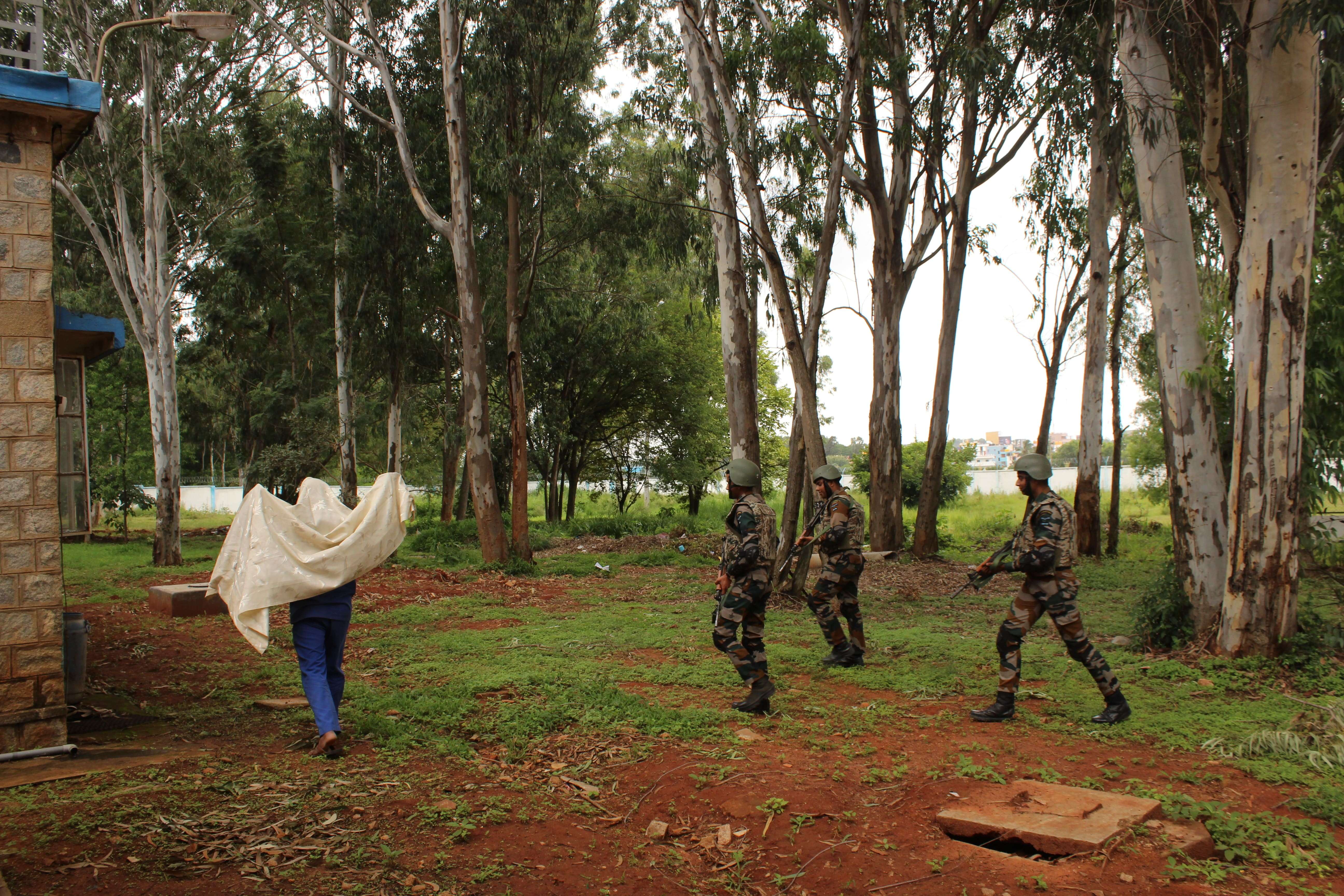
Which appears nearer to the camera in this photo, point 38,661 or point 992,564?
point 38,661

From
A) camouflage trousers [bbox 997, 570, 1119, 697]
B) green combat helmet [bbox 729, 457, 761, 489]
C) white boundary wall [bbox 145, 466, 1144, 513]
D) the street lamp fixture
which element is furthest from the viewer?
white boundary wall [bbox 145, 466, 1144, 513]

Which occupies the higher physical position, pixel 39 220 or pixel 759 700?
pixel 39 220

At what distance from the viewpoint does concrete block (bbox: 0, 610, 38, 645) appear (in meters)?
5.55

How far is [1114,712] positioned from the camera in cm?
639

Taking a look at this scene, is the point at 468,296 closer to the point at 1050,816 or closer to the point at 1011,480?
the point at 1050,816

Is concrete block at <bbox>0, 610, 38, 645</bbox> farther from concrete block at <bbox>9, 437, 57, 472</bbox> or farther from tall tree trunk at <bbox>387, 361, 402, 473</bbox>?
tall tree trunk at <bbox>387, 361, 402, 473</bbox>

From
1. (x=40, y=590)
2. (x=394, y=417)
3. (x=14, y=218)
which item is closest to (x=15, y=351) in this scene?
(x=14, y=218)

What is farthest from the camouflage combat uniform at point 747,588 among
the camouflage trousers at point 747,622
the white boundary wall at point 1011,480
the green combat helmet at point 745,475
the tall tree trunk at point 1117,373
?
the white boundary wall at point 1011,480

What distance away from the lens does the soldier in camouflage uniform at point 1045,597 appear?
20.5 feet

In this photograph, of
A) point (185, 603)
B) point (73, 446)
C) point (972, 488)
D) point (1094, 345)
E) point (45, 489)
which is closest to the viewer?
point (45, 489)

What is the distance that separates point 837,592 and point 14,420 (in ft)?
20.7

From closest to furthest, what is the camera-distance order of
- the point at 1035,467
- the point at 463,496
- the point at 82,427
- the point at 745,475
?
the point at 1035,467, the point at 745,475, the point at 82,427, the point at 463,496

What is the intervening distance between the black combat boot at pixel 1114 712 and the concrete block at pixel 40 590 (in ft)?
23.0

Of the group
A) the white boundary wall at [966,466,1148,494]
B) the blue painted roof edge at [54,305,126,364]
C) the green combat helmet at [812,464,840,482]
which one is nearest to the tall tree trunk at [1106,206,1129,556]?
the green combat helmet at [812,464,840,482]
